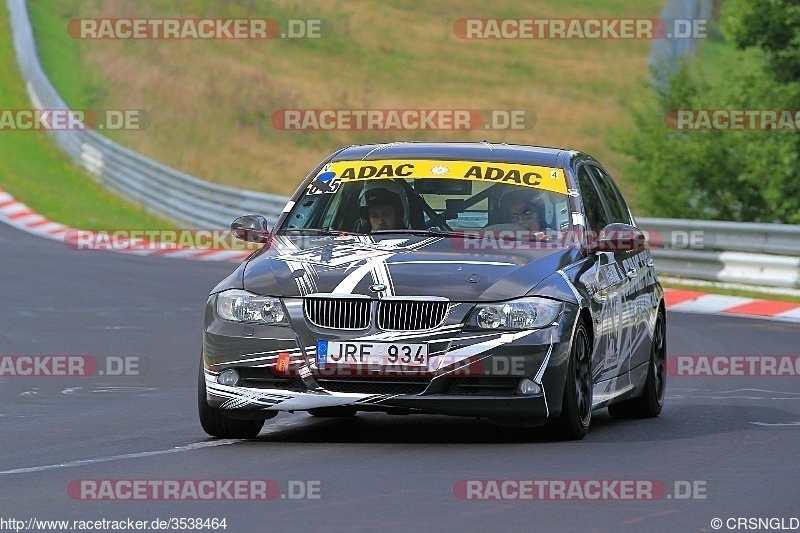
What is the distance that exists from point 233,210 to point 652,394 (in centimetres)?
1969

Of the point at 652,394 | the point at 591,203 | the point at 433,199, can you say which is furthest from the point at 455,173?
the point at 652,394

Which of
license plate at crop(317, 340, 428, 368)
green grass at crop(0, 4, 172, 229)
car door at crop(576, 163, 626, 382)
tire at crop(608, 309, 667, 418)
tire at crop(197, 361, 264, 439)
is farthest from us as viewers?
green grass at crop(0, 4, 172, 229)

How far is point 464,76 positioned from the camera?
58000 mm

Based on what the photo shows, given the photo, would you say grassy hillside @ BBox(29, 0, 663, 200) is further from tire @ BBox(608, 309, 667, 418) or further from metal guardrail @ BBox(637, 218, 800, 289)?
Result: tire @ BBox(608, 309, 667, 418)

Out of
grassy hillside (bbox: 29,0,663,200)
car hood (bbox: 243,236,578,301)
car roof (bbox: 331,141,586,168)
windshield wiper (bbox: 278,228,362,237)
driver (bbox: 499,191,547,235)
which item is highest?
grassy hillside (bbox: 29,0,663,200)

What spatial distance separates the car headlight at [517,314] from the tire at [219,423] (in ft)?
4.88

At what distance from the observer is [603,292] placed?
1061 cm

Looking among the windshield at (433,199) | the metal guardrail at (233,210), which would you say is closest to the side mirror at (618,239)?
the windshield at (433,199)

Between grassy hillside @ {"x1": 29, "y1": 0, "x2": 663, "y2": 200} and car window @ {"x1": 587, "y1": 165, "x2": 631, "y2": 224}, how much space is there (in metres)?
29.0

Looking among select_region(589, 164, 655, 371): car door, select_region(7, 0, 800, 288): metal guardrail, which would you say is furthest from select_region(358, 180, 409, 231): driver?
select_region(7, 0, 800, 288): metal guardrail

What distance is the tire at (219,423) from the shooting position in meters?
9.92

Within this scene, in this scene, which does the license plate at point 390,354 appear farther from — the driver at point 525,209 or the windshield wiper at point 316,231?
the driver at point 525,209

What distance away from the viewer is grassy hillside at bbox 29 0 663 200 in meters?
46.5

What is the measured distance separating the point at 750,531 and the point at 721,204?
70.2ft
